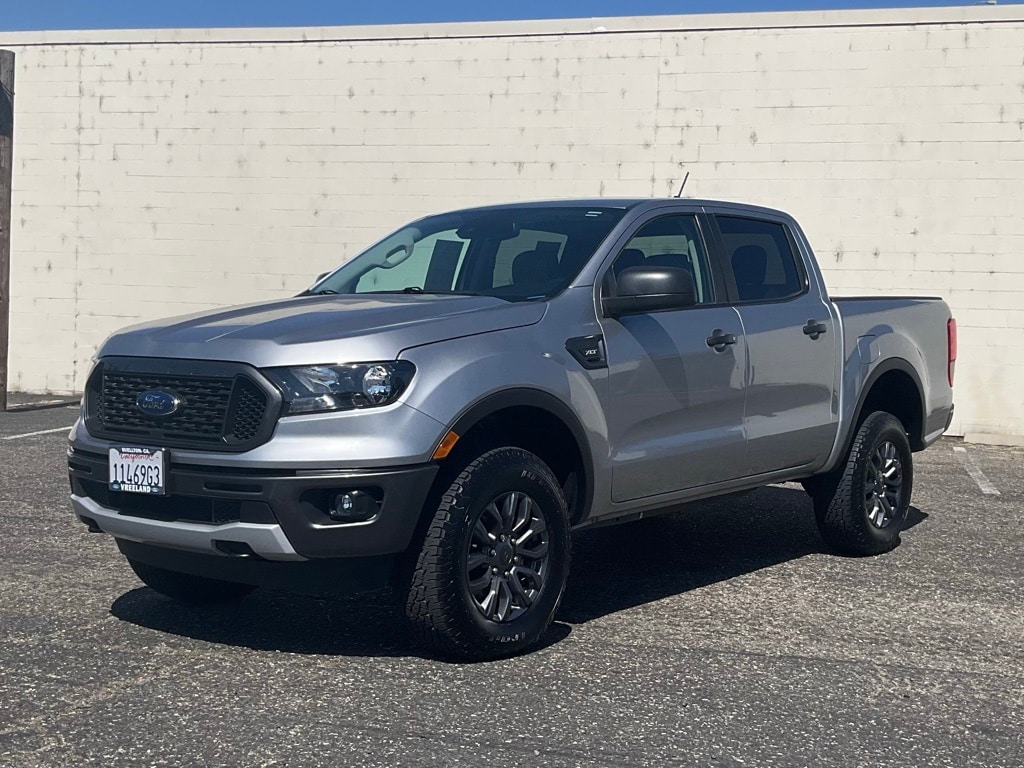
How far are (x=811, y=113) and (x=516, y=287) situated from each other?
30.8 feet

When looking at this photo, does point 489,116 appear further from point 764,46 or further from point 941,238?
point 941,238

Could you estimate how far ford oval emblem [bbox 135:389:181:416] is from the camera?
16.2 feet

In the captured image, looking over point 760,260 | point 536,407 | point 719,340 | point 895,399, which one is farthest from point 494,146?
point 536,407

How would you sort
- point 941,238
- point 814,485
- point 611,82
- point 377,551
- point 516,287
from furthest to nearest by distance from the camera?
point 611,82
point 941,238
point 814,485
point 516,287
point 377,551

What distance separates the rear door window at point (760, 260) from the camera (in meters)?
6.77

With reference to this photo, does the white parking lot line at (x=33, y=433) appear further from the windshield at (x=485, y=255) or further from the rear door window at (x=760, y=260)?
the rear door window at (x=760, y=260)

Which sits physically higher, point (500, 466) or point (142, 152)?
point (142, 152)

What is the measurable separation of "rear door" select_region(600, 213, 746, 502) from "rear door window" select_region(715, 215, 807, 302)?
21 cm

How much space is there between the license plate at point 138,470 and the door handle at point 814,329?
3465 mm

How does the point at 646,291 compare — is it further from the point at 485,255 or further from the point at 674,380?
the point at 485,255

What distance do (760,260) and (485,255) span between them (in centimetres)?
163

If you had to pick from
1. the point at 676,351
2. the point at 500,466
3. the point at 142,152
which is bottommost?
the point at 500,466

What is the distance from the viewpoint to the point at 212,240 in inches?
639

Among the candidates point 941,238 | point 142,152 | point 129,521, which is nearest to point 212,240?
point 142,152
